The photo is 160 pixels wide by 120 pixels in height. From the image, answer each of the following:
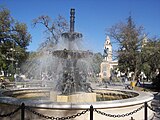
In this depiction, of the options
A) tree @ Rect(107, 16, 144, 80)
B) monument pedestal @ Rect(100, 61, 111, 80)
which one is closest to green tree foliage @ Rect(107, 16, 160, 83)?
tree @ Rect(107, 16, 144, 80)

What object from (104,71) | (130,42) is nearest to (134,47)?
(130,42)

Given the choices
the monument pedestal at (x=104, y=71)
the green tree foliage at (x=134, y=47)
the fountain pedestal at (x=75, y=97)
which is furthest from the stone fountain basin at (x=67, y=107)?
the monument pedestal at (x=104, y=71)

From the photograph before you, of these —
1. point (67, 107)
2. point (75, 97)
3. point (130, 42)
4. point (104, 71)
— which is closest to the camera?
point (67, 107)

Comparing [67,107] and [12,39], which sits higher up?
[12,39]

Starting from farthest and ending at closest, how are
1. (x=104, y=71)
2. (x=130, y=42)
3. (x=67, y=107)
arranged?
(x=104, y=71) < (x=130, y=42) < (x=67, y=107)

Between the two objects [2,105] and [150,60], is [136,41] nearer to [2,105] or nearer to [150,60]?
[150,60]

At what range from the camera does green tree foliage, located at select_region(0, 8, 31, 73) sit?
40.5m

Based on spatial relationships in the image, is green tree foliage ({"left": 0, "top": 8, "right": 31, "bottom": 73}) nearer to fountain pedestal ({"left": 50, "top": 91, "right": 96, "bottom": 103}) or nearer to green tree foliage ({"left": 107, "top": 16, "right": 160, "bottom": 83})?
green tree foliage ({"left": 107, "top": 16, "right": 160, "bottom": 83})

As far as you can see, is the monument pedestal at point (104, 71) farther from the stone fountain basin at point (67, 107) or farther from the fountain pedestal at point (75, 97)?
the stone fountain basin at point (67, 107)

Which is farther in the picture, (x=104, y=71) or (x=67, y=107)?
(x=104, y=71)

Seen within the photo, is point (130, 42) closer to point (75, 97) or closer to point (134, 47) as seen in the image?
point (134, 47)

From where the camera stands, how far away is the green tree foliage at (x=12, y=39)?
4050cm

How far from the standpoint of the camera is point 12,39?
139 ft

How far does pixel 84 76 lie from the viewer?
13047 mm
